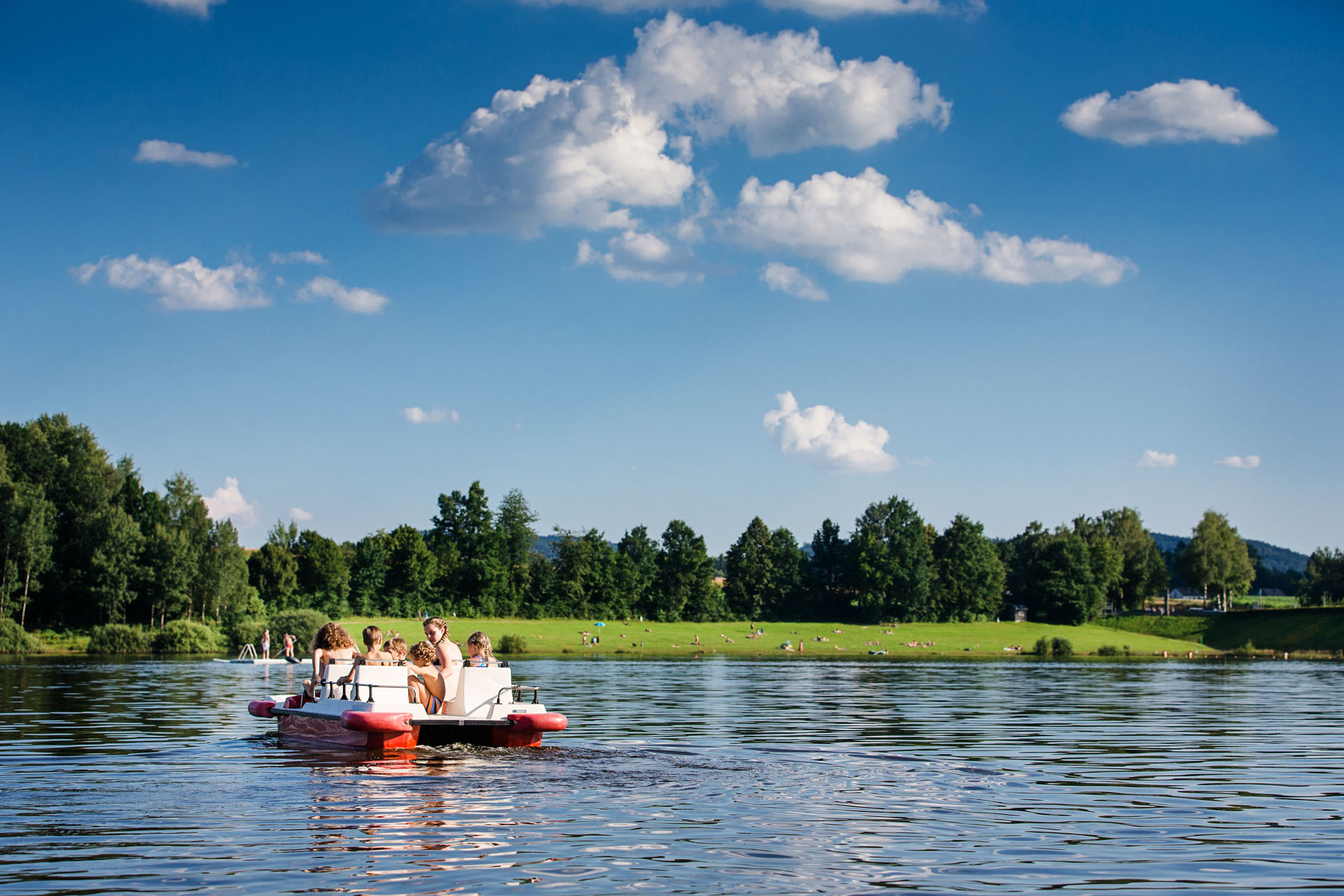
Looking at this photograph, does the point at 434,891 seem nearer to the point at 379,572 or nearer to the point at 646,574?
the point at 379,572

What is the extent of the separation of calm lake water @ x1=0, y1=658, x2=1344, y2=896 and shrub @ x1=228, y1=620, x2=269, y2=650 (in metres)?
54.4

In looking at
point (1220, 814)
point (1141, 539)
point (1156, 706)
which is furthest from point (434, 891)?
point (1141, 539)

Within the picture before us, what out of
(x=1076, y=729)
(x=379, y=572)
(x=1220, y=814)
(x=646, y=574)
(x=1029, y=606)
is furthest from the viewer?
(x=1029, y=606)

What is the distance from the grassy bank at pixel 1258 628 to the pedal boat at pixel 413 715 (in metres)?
112

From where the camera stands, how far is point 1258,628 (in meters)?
132

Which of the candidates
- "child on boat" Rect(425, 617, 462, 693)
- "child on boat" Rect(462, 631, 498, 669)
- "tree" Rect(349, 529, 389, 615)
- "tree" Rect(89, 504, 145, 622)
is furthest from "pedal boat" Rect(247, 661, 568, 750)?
"tree" Rect(349, 529, 389, 615)

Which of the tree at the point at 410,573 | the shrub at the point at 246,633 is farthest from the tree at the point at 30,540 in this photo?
the tree at the point at 410,573

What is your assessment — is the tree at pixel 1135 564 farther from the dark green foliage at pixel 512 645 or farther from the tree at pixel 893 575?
the dark green foliage at pixel 512 645

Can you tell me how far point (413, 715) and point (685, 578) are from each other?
132 metres

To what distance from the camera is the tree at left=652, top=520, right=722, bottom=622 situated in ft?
493

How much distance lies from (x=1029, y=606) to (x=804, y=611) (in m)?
30.5

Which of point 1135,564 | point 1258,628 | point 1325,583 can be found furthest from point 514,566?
point 1325,583

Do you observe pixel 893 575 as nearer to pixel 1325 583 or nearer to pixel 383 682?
pixel 1325 583

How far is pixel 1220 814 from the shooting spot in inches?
643
